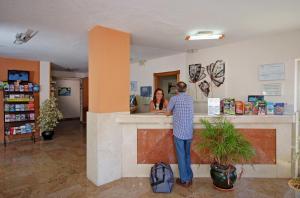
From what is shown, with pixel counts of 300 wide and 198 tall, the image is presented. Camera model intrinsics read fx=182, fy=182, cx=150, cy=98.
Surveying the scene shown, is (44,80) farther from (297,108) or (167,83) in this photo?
(297,108)

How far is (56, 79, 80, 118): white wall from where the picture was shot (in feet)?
29.5

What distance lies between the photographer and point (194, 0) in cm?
209

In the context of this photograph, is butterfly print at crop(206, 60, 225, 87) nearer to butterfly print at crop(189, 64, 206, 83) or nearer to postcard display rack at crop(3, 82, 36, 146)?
butterfly print at crop(189, 64, 206, 83)

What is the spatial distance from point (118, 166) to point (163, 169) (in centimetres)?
78

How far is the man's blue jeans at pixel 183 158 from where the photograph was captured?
274cm

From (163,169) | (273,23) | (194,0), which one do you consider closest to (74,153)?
(163,169)

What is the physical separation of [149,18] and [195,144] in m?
2.13

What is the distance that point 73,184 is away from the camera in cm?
288

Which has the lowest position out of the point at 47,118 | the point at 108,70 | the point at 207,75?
the point at 47,118

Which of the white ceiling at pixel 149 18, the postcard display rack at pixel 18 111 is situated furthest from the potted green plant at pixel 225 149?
the postcard display rack at pixel 18 111

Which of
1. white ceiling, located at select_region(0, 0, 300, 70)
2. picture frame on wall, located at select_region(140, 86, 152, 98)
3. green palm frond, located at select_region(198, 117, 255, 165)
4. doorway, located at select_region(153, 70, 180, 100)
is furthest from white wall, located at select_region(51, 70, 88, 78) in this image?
green palm frond, located at select_region(198, 117, 255, 165)

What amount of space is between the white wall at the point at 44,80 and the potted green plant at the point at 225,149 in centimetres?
528

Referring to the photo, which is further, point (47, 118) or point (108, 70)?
point (47, 118)

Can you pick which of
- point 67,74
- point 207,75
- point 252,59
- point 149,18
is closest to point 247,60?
point 252,59
